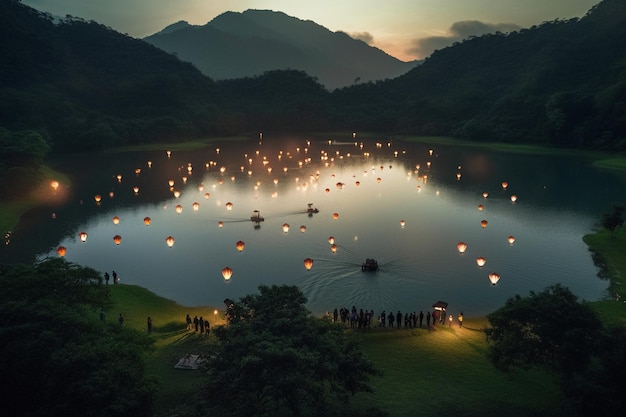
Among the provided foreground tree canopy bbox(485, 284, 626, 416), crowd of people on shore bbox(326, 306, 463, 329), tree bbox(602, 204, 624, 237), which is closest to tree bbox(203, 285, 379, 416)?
foreground tree canopy bbox(485, 284, 626, 416)

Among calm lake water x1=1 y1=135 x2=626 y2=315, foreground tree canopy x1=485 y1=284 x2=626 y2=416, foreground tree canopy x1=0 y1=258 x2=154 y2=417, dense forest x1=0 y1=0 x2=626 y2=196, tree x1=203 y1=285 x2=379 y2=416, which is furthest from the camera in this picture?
dense forest x1=0 y1=0 x2=626 y2=196

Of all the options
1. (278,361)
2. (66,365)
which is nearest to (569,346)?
(278,361)

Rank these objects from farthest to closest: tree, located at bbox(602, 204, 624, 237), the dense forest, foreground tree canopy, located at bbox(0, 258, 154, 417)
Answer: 1. the dense forest
2. tree, located at bbox(602, 204, 624, 237)
3. foreground tree canopy, located at bbox(0, 258, 154, 417)

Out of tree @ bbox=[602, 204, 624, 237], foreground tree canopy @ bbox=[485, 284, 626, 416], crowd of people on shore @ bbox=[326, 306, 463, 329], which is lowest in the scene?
crowd of people on shore @ bbox=[326, 306, 463, 329]

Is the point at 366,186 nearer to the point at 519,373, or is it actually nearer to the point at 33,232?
the point at 33,232

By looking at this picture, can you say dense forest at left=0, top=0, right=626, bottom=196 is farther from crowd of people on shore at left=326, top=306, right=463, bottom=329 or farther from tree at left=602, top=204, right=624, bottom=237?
tree at left=602, top=204, right=624, bottom=237

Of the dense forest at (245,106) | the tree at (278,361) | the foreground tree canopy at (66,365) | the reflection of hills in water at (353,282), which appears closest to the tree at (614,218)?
the reflection of hills in water at (353,282)

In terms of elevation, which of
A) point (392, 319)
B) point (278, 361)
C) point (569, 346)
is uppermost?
point (278, 361)

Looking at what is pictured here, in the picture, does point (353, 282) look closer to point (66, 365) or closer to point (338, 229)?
point (338, 229)
